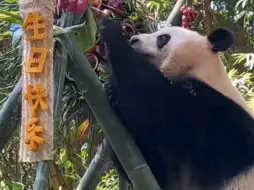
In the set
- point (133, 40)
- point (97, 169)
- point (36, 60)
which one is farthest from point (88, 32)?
point (97, 169)

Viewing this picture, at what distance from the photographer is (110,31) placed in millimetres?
1785

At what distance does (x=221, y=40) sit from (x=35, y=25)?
92 centimetres

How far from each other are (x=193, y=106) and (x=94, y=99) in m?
0.57

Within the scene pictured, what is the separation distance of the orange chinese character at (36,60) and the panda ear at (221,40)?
0.93 metres

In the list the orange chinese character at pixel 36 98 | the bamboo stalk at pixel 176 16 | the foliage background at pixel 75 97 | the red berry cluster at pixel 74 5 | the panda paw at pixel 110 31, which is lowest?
the foliage background at pixel 75 97

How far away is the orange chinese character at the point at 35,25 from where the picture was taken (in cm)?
139

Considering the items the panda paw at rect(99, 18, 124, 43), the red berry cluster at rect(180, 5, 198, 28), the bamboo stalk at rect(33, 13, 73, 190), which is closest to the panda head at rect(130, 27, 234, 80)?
the red berry cluster at rect(180, 5, 198, 28)

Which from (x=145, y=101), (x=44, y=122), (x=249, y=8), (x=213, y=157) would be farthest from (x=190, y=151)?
(x=249, y=8)

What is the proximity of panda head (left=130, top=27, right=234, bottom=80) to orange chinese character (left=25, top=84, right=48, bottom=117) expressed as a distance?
799 mm

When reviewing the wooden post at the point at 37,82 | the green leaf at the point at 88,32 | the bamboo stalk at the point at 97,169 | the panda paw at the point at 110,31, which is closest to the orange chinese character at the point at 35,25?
the wooden post at the point at 37,82

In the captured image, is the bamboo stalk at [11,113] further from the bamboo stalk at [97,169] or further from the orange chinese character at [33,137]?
the bamboo stalk at [97,169]

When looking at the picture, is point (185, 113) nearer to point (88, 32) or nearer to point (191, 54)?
point (191, 54)

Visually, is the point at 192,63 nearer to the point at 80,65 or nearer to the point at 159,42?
the point at 159,42

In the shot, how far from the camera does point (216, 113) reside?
1.99 m
